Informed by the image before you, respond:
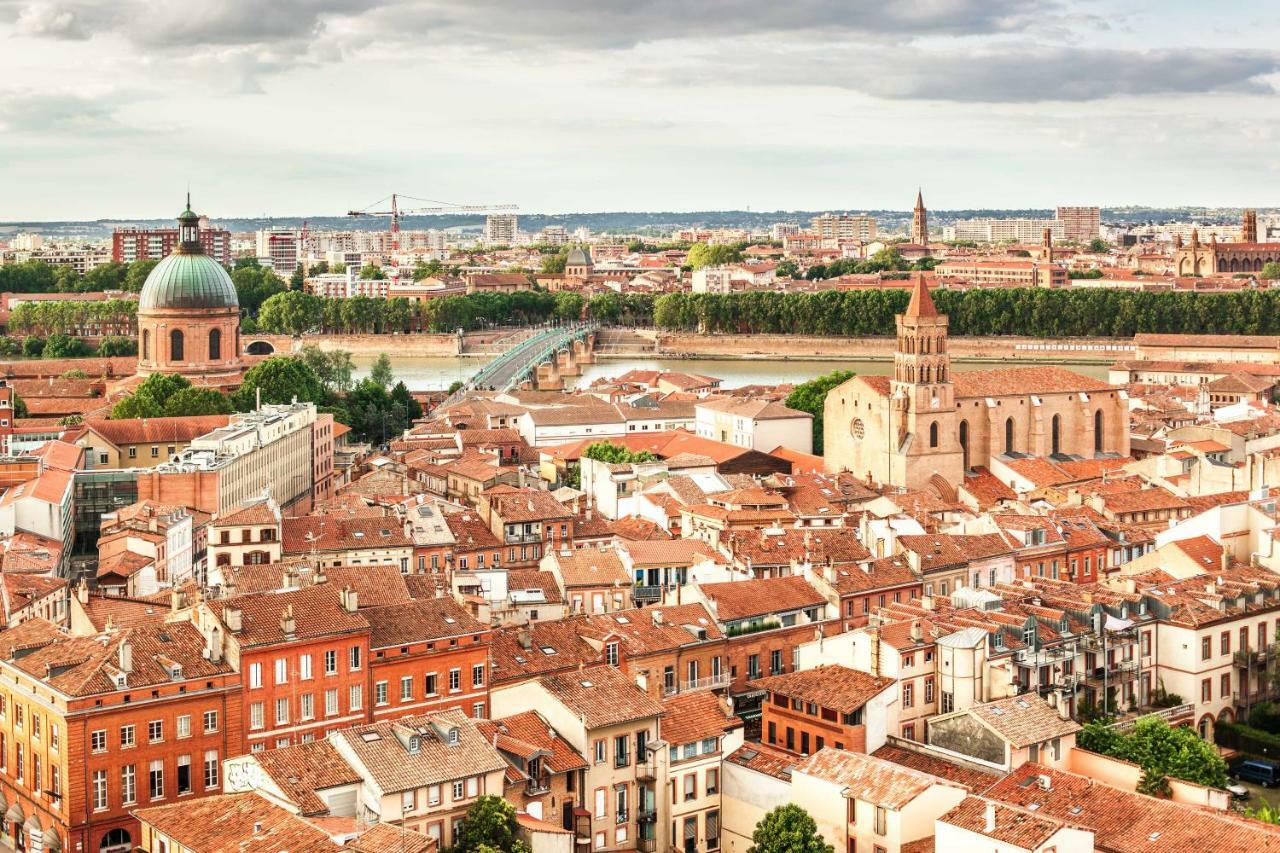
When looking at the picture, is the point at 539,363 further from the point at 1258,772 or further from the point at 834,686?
the point at 834,686

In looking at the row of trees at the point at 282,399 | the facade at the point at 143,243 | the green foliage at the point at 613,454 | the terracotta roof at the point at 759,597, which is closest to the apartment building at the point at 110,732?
the terracotta roof at the point at 759,597

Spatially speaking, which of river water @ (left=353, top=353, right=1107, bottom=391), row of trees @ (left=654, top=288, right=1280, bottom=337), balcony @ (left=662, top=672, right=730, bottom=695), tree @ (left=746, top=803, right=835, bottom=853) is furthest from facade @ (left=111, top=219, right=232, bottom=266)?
tree @ (left=746, top=803, right=835, bottom=853)

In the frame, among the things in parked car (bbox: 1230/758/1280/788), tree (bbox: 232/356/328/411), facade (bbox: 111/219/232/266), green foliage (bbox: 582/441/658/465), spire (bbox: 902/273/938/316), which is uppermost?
facade (bbox: 111/219/232/266)

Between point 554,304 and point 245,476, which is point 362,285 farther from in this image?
point 245,476

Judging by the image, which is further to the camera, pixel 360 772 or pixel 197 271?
pixel 197 271

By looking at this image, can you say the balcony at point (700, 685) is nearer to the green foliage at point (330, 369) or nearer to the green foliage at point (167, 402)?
the green foliage at point (167, 402)

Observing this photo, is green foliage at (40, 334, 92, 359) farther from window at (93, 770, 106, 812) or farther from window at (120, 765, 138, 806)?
window at (93, 770, 106, 812)

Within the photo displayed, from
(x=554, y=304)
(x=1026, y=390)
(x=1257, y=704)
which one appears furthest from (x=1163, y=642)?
(x=554, y=304)

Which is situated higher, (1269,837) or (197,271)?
(197,271)
